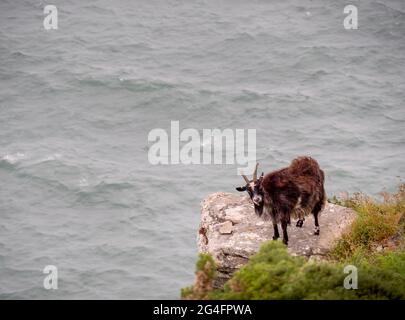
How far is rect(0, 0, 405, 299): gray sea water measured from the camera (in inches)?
1640

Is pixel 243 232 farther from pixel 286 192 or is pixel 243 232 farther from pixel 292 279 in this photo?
pixel 292 279

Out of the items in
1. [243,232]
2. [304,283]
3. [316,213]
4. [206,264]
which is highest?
[316,213]

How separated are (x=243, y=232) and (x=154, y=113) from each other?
4401 cm

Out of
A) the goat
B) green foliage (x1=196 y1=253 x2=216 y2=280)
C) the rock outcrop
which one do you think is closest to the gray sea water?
the rock outcrop

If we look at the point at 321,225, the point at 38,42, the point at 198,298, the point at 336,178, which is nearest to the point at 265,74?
the point at 336,178

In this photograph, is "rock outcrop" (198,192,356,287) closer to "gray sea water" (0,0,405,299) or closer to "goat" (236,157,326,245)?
"goat" (236,157,326,245)

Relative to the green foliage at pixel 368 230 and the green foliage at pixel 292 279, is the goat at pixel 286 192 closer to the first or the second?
the green foliage at pixel 368 230

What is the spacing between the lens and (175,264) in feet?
132

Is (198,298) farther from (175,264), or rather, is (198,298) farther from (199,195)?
(199,195)

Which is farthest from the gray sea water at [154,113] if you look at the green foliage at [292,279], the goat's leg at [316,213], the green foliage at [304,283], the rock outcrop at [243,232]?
the green foliage at [304,283]

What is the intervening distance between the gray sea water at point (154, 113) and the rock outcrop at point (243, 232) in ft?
37.3

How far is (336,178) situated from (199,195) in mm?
10544

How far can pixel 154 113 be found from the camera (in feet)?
195

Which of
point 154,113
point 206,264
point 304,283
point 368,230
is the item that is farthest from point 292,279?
point 154,113
